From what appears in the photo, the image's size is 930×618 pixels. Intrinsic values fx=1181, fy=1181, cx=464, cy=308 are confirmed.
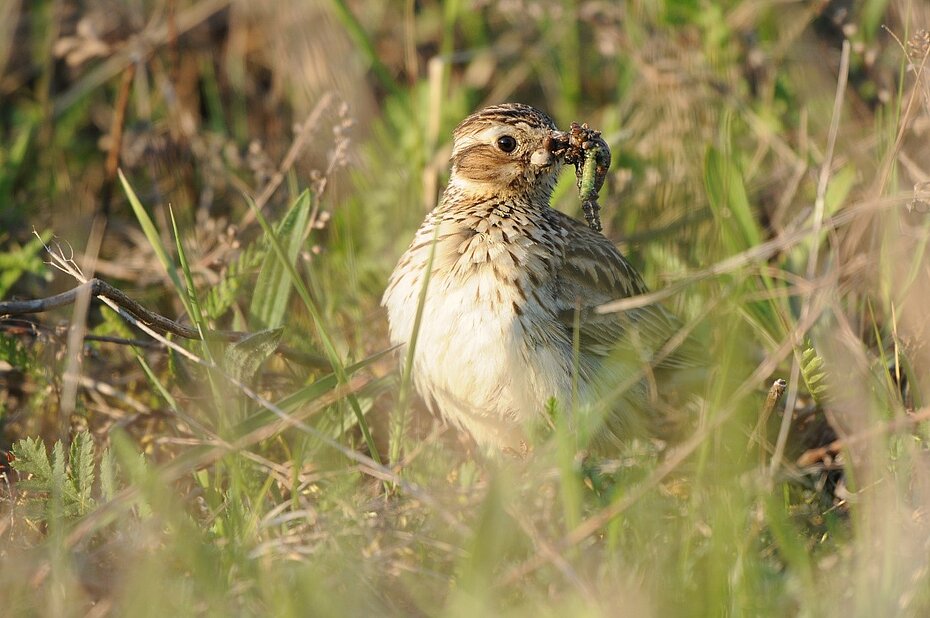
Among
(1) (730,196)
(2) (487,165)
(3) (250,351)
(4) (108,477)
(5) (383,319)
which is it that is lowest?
(5) (383,319)

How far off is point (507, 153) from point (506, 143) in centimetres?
4

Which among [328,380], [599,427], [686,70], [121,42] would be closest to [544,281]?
[599,427]

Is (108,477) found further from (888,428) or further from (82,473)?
(888,428)

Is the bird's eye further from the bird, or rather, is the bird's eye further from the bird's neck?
the bird's neck

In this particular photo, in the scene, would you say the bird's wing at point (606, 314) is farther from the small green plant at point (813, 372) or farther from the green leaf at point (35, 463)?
the green leaf at point (35, 463)

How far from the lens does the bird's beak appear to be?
4.56 meters

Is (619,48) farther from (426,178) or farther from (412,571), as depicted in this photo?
(412,571)


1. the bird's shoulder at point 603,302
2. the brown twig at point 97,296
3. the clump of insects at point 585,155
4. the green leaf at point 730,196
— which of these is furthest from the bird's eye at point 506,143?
the brown twig at point 97,296

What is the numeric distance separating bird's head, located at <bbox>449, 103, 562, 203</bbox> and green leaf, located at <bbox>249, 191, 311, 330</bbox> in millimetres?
665

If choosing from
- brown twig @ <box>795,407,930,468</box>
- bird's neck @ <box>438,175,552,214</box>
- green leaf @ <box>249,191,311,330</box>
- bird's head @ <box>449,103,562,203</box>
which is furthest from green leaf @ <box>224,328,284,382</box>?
brown twig @ <box>795,407,930,468</box>

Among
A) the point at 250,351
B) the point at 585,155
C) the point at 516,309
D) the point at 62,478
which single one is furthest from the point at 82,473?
the point at 585,155

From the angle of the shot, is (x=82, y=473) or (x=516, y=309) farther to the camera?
(x=516, y=309)

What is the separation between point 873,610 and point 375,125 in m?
4.06

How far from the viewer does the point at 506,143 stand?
15.0 feet
